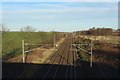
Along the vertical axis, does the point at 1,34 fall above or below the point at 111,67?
above

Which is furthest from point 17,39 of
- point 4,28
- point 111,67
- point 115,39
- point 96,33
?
point 111,67

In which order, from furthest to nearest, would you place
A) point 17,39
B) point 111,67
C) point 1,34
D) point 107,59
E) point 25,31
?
point 17,39 → point 25,31 → point 1,34 → point 107,59 → point 111,67

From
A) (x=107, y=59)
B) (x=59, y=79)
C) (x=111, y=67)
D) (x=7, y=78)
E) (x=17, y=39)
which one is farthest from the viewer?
(x=17, y=39)

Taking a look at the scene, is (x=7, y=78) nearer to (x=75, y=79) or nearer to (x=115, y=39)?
(x=75, y=79)

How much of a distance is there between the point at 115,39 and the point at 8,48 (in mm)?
28492

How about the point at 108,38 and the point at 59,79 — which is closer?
the point at 59,79

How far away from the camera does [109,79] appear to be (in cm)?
1691

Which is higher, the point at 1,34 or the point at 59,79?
the point at 1,34

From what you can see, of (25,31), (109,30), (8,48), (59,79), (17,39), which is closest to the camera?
(59,79)

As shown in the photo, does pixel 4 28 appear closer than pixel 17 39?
Yes

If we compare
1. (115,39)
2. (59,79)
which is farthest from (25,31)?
(59,79)

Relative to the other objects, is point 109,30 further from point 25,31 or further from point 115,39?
point 25,31

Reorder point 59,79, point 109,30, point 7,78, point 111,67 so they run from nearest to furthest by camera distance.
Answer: point 7,78, point 59,79, point 111,67, point 109,30

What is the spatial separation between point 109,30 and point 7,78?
64.1m
